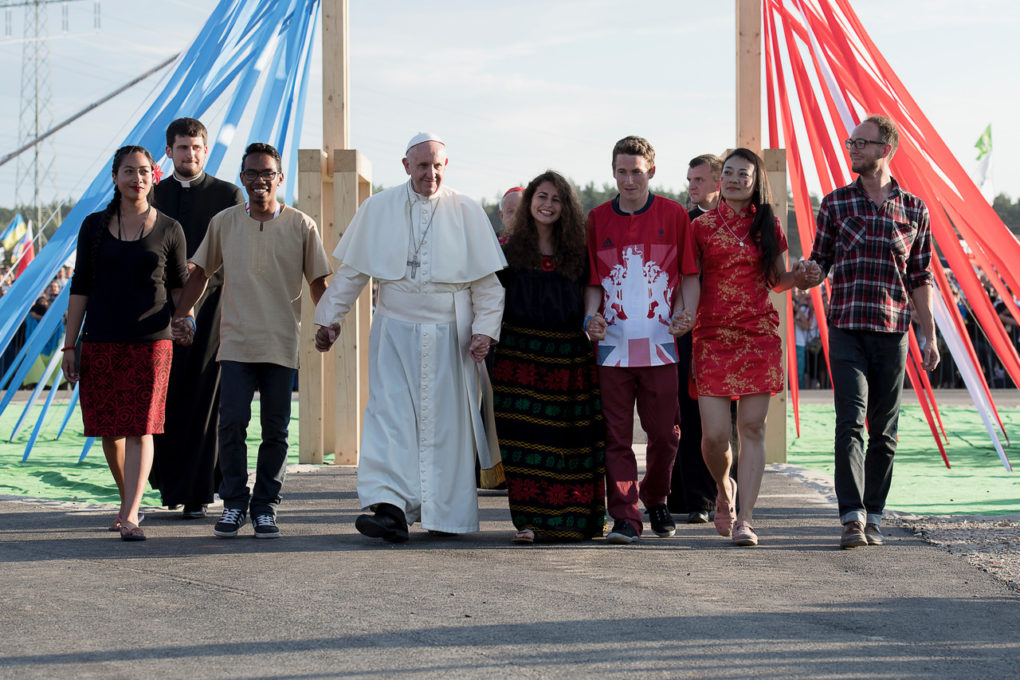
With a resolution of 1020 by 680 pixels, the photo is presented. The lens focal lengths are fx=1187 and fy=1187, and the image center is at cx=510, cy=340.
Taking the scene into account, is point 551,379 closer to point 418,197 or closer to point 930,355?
point 418,197

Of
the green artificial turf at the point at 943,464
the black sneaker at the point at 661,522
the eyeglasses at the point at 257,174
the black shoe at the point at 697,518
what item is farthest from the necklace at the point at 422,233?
the green artificial turf at the point at 943,464

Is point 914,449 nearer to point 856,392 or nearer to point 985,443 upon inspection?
point 985,443

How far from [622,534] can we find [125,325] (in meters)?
2.61

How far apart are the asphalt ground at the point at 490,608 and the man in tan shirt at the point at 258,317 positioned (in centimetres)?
27

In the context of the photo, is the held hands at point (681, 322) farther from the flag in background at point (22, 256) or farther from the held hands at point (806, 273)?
the flag in background at point (22, 256)

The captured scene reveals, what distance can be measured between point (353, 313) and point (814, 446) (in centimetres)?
448

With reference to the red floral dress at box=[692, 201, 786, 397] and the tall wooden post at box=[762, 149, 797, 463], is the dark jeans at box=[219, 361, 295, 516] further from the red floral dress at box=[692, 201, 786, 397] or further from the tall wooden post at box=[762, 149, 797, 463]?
the tall wooden post at box=[762, 149, 797, 463]

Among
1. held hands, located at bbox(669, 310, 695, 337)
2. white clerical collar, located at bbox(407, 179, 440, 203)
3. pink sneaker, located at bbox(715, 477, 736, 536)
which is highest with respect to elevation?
white clerical collar, located at bbox(407, 179, 440, 203)

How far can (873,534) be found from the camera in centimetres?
556

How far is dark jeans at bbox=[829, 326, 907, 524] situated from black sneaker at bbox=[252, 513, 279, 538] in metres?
2.69

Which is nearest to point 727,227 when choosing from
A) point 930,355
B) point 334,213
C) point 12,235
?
point 930,355

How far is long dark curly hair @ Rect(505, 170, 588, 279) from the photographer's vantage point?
5711 mm

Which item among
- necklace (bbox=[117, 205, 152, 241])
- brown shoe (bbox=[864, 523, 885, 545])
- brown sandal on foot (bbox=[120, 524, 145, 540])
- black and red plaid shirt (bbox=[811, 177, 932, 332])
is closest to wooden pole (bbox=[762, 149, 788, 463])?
black and red plaid shirt (bbox=[811, 177, 932, 332])

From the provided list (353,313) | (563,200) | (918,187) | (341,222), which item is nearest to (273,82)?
(341,222)
